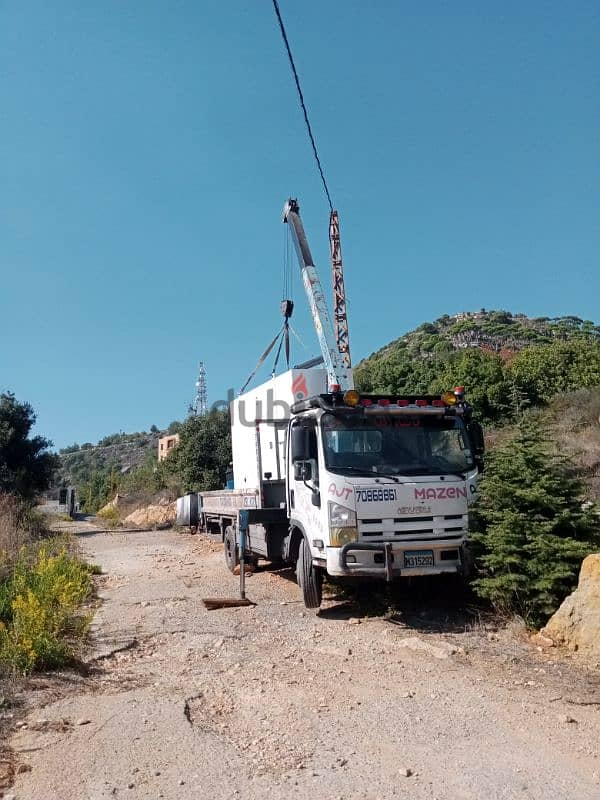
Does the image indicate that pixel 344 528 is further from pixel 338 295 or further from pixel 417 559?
pixel 338 295

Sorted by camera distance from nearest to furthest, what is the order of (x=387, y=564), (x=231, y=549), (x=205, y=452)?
(x=387, y=564) → (x=231, y=549) → (x=205, y=452)

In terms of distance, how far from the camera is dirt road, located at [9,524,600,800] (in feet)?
11.9

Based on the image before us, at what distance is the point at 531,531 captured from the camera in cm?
655

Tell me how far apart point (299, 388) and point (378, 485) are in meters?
3.23

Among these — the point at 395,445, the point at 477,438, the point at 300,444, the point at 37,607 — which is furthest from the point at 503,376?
the point at 37,607

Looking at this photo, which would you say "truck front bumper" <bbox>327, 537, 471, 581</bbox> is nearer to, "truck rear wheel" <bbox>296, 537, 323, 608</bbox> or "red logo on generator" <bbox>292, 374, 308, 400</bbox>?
"truck rear wheel" <bbox>296, 537, 323, 608</bbox>

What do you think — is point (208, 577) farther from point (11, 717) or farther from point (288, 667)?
point (11, 717)

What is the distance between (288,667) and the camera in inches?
235

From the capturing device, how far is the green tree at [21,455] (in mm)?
25688

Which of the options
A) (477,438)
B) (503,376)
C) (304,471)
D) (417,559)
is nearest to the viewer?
(417,559)

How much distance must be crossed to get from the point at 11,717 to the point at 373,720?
2723mm

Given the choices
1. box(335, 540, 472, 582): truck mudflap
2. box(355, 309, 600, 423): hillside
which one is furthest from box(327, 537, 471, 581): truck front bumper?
box(355, 309, 600, 423): hillside

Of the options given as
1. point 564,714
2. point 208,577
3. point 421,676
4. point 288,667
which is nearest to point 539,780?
point 564,714

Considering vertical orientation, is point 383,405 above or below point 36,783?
above
